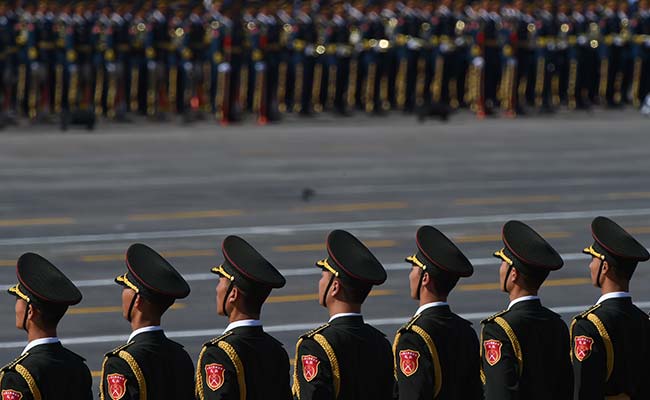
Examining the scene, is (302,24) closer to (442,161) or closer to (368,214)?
(442,161)

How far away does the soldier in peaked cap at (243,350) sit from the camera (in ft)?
24.9

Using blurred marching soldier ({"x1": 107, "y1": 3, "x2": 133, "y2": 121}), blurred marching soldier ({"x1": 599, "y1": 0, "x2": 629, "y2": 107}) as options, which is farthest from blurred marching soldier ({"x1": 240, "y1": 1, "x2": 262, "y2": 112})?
blurred marching soldier ({"x1": 599, "y1": 0, "x2": 629, "y2": 107})

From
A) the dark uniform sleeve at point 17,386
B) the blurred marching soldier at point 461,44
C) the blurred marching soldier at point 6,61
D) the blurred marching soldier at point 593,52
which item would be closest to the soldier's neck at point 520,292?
the dark uniform sleeve at point 17,386

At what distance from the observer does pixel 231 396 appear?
7582 mm

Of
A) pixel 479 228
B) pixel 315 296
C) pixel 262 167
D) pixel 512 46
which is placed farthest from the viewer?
pixel 512 46

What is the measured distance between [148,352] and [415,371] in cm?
125

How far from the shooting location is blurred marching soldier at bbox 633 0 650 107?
1356 inches

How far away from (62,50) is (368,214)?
1237 cm

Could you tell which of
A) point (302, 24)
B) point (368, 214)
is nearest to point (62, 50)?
point (302, 24)

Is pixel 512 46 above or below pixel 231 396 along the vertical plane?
below

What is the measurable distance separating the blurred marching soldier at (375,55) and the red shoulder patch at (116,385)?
26155mm

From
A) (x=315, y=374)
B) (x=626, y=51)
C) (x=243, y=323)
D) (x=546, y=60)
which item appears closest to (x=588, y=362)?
(x=315, y=374)

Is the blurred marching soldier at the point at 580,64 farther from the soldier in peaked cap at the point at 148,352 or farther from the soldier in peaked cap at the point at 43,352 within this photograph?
the soldier in peaked cap at the point at 43,352

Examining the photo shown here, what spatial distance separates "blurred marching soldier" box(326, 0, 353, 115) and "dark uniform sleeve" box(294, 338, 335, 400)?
25382 millimetres
